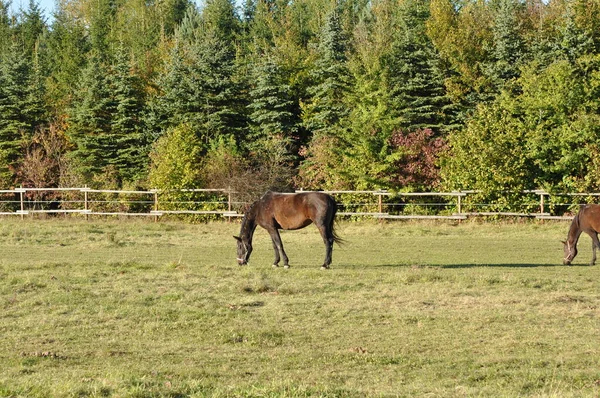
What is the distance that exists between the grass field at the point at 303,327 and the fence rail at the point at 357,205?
1149 cm

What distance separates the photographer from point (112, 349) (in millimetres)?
10789

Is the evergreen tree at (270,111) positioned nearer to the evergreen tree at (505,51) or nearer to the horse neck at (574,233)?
the evergreen tree at (505,51)

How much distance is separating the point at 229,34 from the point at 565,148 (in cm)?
4659

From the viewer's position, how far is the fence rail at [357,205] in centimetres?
3328

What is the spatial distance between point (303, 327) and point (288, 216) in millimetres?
7185

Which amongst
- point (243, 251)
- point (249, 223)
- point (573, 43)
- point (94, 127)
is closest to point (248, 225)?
point (249, 223)

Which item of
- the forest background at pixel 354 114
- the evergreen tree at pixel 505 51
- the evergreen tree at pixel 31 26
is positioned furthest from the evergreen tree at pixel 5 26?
the evergreen tree at pixel 505 51

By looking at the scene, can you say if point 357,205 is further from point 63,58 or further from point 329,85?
point 63,58

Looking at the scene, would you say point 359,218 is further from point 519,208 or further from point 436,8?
point 436,8

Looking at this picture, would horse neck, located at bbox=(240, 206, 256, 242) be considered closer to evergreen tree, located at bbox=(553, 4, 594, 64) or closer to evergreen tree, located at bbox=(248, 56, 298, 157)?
evergreen tree, located at bbox=(248, 56, 298, 157)

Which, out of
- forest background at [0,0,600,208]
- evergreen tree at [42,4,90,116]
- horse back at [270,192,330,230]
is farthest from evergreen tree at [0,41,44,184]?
horse back at [270,192,330,230]

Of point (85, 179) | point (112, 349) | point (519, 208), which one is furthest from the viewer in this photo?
point (85, 179)

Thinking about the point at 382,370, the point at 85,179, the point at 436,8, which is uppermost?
the point at 436,8

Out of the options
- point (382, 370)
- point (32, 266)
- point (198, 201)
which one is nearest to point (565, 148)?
point (198, 201)
